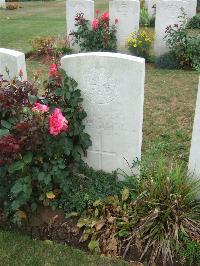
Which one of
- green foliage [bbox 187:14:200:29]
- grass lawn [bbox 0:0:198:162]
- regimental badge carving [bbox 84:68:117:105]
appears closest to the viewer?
regimental badge carving [bbox 84:68:117:105]

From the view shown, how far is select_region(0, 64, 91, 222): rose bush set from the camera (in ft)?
11.5

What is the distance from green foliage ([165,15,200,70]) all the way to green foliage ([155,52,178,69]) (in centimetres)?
15

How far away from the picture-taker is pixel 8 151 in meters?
3.42

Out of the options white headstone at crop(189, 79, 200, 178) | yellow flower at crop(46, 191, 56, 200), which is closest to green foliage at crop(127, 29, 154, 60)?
white headstone at crop(189, 79, 200, 178)

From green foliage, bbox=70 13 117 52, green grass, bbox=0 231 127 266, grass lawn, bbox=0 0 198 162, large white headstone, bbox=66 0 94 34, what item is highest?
large white headstone, bbox=66 0 94 34

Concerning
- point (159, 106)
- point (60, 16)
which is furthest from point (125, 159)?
point (60, 16)

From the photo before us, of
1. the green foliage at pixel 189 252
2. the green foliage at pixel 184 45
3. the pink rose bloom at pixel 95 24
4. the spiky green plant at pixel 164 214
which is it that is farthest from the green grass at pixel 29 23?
the green foliage at pixel 189 252

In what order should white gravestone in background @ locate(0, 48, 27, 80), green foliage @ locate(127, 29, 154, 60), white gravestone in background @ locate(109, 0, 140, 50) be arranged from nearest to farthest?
white gravestone in background @ locate(0, 48, 27, 80)
white gravestone in background @ locate(109, 0, 140, 50)
green foliage @ locate(127, 29, 154, 60)

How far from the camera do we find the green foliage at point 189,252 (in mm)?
3377

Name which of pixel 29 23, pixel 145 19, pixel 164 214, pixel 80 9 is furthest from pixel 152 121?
pixel 29 23

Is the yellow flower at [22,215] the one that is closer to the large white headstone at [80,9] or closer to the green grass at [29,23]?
the large white headstone at [80,9]

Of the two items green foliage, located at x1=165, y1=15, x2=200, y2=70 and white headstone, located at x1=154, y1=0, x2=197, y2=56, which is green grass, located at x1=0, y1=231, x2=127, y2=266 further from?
white headstone, located at x1=154, y1=0, x2=197, y2=56

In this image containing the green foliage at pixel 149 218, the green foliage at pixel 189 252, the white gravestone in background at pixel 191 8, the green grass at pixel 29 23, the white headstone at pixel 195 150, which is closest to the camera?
the green foliage at pixel 189 252

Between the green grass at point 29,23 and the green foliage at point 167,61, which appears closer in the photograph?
the green foliage at point 167,61
